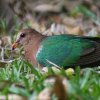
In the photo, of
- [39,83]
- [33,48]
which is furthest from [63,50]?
[39,83]

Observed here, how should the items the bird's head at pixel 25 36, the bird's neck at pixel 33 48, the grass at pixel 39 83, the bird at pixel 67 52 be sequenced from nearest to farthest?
1. the grass at pixel 39 83
2. the bird at pixel 67 52
3. the bird's neck at pixel 33 48
4. the bird's head at pixel 25 36

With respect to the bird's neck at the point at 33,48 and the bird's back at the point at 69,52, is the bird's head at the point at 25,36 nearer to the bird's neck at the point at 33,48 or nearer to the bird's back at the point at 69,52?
the bird's neck at the point at 33,48

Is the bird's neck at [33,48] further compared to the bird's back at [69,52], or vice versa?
the bird's neck at [33,48]

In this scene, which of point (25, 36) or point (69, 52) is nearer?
point (69, 52)

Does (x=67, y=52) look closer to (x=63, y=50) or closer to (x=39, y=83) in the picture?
(x=63, y=50)

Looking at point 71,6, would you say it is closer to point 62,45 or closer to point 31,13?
point 31,13

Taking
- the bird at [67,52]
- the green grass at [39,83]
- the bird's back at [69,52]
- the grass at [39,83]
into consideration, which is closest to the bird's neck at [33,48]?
the bird at [67,52]
